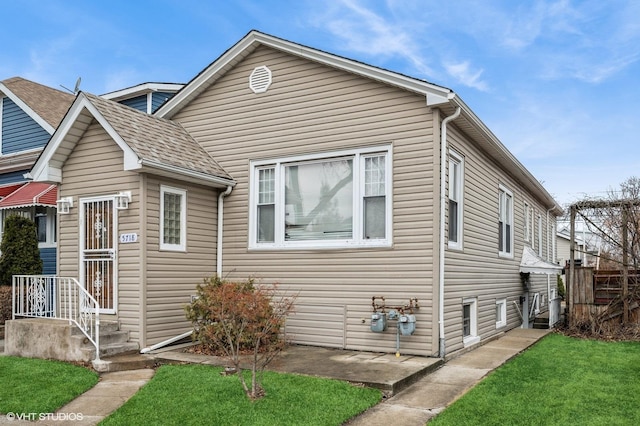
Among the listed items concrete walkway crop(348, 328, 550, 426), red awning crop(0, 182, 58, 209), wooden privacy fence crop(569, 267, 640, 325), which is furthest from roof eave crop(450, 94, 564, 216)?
red awning crop(0, 182, 58, 209)

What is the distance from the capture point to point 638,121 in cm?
2617

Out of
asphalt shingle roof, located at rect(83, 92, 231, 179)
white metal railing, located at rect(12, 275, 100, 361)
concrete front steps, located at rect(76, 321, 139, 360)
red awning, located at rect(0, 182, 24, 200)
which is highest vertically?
asphalt shingle roof, located at rect(83, 92, 231, 179)

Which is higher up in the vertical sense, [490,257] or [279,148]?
[279,148]

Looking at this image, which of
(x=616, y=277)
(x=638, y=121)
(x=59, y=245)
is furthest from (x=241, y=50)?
(x=638, y=121)

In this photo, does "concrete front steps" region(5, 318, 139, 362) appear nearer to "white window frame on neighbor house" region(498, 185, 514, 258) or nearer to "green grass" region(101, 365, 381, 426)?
"green grass" region(101, 365, 381, 426)

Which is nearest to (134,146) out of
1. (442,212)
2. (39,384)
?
(39,384)

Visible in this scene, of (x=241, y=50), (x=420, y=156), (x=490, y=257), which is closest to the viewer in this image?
(x=420, y=156)

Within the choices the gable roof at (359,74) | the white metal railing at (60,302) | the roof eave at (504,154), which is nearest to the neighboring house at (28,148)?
the white metal railing at (60,302)

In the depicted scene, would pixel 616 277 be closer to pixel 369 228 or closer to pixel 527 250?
pixel 527 250

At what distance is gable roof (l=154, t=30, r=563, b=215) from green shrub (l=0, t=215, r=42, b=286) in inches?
188

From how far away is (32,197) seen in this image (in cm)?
1468

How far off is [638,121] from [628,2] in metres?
15.4

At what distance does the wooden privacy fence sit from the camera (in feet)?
42.2

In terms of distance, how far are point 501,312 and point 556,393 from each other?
7070mm
